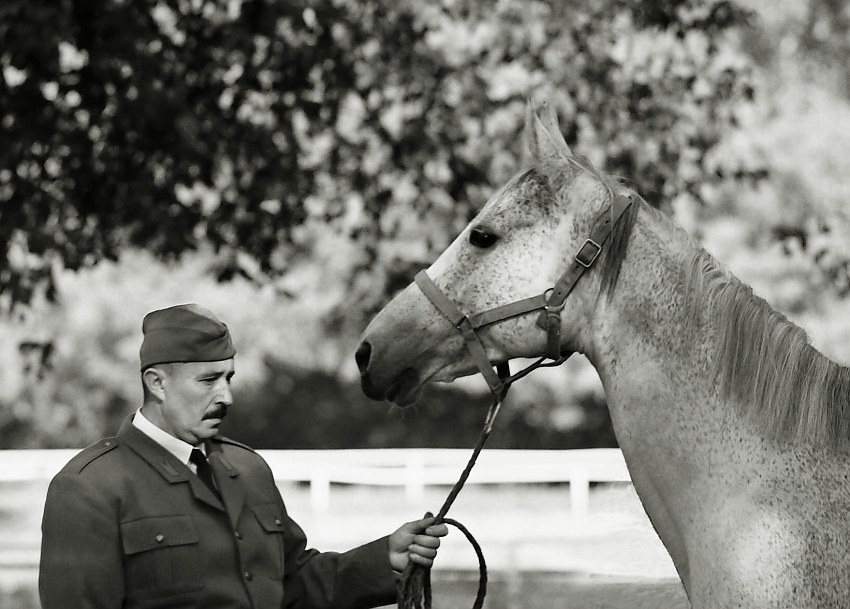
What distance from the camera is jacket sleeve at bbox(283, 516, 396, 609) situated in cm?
320

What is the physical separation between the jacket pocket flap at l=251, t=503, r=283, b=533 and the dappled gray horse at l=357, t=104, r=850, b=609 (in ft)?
1.55

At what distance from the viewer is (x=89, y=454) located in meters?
2.89

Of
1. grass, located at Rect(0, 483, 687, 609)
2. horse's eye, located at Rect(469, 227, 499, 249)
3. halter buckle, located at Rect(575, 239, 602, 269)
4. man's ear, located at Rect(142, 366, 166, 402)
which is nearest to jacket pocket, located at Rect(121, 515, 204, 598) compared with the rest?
man's ear, located at Rect(142, 366, 166, 402)

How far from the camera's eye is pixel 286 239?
7918 mm

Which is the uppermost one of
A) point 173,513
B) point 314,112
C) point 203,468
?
Result: point 314,112

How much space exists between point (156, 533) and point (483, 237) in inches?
45.9

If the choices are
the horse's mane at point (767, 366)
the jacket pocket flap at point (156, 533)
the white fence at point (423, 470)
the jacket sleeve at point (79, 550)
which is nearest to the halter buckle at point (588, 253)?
the horse's mane at point (767, 366)

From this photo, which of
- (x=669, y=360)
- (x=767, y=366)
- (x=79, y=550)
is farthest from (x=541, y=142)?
(x=79, y=550)

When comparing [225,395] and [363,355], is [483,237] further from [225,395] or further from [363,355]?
[225,395]

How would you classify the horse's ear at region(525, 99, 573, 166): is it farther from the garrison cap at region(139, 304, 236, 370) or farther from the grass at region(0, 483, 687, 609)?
the grass at region(0, 483, 687, 609)

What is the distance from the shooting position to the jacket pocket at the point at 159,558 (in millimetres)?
2793

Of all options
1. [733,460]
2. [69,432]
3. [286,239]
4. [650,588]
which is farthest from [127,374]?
[733,460]

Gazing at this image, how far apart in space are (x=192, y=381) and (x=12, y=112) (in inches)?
189

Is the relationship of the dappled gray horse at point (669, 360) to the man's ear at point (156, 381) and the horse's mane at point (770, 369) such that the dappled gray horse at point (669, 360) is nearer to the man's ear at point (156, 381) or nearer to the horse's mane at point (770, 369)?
the horse's mane at point (770, 369)
